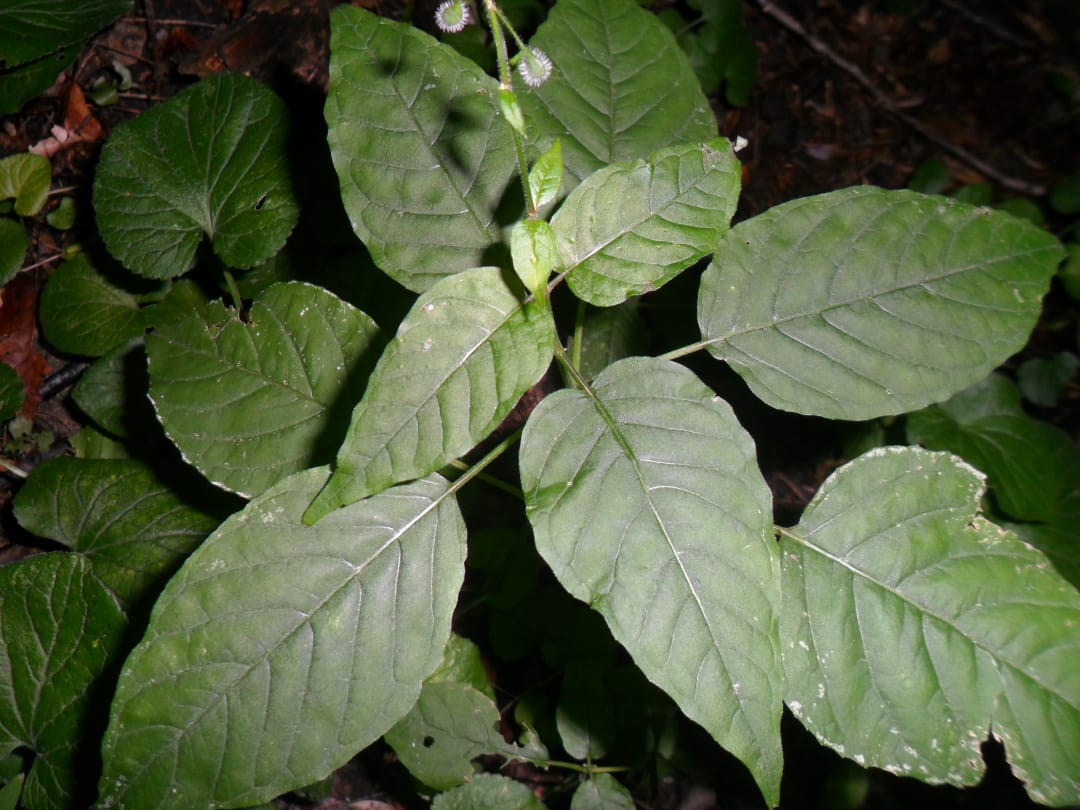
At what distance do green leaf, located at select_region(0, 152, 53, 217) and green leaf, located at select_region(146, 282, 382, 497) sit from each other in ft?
4.91

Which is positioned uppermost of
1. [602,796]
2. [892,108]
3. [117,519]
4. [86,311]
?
[86,311]

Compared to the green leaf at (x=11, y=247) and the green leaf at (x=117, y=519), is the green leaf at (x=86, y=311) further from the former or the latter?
the green leaf at (x=117, y=519)

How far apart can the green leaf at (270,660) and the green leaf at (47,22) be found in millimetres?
2055

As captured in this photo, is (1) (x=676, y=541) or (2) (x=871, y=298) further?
(2) (x=871, y=298)

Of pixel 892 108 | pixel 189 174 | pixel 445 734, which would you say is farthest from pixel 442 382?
pixel 892 108

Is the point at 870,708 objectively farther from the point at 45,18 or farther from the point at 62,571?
the point at 45,18

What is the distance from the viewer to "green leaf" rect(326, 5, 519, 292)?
60.8 inches

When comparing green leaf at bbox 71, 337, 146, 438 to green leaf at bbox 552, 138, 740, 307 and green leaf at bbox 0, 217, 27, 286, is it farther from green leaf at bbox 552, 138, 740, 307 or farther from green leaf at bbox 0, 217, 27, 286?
green leaf at bbox 552, 138, 740, 307

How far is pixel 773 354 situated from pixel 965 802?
2323 mm

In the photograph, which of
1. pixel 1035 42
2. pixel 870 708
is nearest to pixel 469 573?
pixel 870 708

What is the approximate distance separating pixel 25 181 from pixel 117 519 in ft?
4.92

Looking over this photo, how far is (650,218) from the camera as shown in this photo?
150cm

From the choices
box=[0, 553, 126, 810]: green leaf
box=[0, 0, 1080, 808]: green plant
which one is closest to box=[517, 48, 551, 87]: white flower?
box=[0, 0, 1080, 808]: green plant

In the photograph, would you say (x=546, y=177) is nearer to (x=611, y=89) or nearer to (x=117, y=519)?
(x=611, y=89)
